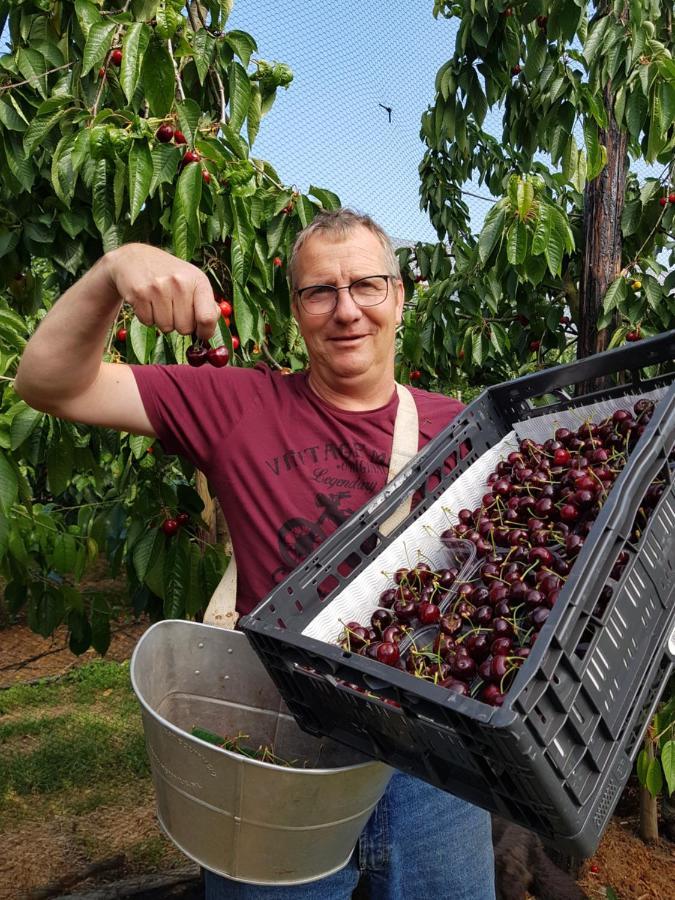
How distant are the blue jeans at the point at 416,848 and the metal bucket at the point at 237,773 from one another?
238mm

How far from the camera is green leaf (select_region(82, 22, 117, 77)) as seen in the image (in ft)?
6.15

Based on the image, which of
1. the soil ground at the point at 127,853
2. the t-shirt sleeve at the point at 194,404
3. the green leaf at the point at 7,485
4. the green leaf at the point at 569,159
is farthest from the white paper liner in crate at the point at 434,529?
the soil ground at the point at 127,853

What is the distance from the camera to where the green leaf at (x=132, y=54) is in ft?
5.82

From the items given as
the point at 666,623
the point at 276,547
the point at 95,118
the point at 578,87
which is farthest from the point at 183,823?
the point at 578,87

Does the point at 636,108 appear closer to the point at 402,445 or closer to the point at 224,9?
the point at 224,9

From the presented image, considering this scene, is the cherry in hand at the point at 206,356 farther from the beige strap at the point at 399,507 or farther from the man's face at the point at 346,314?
the beige strap at the point at 399,507

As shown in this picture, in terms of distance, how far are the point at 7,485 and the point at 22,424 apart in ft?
0.67

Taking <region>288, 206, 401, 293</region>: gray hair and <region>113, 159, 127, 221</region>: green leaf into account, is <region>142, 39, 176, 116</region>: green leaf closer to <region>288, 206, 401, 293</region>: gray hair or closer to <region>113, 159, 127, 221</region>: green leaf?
<region>113, 159, 127, 221</region>: green leaf

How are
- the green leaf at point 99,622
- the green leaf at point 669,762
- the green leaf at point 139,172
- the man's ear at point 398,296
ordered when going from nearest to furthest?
1. the man's ear at point 398,296
2. the green leaf at point 139,172
3. the green leaf at point 669,762
4. the green leaf at point 99,622

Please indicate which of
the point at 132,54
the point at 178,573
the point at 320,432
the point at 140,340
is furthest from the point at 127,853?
the point at 132,54

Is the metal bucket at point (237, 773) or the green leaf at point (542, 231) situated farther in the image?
the green leaf at point (542, 231)

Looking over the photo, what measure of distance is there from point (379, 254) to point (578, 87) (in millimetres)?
1314

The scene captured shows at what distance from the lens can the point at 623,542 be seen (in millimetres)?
1045

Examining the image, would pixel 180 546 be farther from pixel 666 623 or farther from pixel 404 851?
pixel 666 623
